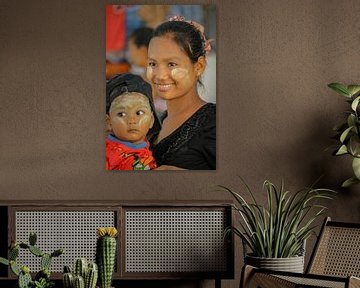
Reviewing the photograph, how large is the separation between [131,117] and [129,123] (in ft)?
0.15

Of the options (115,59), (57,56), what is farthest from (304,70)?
(57,56)

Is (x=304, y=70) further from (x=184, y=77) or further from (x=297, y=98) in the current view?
(x=184, y=77)

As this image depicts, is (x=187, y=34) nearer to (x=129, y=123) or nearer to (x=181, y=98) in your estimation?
(x=181, y=98)

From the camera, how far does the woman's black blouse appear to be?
18.4ft

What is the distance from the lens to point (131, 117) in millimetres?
5613

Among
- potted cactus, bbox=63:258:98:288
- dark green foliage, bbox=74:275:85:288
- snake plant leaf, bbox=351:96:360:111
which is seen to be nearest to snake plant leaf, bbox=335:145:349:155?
snake plant leaf, bbox=351:96:360:111

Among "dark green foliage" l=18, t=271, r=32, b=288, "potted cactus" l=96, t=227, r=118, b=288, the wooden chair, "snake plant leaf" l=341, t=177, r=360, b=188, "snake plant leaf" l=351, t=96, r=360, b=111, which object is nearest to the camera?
"dark green foliage" l=18, t=271, r=32, b=288

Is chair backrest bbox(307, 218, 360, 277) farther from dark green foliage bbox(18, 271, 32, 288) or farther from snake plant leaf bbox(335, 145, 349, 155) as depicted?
dark green foliage bbox(18, 271, 32, 288)

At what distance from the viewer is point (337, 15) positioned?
561 centimetres

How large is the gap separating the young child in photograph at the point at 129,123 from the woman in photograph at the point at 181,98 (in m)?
0.07

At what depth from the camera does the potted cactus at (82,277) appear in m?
3.70

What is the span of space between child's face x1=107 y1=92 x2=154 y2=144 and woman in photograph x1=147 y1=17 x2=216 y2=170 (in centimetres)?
10

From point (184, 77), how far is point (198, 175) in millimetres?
704

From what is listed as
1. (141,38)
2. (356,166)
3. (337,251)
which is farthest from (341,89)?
(141,38)
